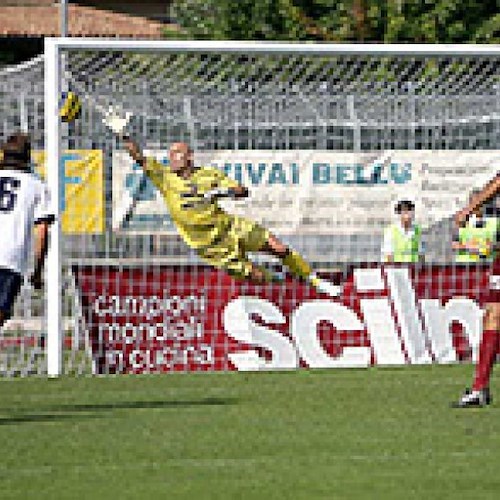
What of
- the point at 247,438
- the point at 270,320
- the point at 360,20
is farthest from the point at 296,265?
the point at 360,20

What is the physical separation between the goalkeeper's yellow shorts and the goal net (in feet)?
0.31

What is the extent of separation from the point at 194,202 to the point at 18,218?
15.1ft

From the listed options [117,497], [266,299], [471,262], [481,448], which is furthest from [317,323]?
[117,497]

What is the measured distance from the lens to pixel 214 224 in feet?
56.8

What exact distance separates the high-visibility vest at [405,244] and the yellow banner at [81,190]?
3.16 metres

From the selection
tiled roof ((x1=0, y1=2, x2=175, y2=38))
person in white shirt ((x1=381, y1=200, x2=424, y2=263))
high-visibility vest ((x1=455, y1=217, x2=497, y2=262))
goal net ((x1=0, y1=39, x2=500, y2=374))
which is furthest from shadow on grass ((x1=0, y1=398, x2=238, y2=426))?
tiled roof ((x1=0, y1=2, x2=175, y2=38))

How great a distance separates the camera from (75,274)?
16.9 meters

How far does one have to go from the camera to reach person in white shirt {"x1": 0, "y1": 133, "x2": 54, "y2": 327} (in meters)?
12.7

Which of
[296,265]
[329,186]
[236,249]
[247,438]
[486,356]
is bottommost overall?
[247,438]

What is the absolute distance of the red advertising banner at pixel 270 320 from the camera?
16.9 metres

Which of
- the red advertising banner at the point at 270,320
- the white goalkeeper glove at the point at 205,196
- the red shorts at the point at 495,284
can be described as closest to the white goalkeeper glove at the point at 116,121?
the white goalkeeper glove at the point at 205,196

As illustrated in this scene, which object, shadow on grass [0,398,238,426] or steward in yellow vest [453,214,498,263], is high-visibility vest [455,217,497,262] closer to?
steward in yellow vest [453,214,498,263]

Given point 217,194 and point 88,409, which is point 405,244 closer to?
point 217,194

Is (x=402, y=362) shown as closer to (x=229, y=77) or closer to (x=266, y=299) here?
(x=266, y=299)
